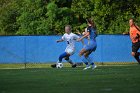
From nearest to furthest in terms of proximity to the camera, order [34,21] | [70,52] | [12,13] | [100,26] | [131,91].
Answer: [131,91]
[70,52]
[100,26]
[34,21]
[12,13]

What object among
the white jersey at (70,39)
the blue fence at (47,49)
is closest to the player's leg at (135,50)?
the white jersey at (70,39)

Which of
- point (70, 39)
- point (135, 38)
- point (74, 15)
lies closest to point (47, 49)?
point (70, 39)

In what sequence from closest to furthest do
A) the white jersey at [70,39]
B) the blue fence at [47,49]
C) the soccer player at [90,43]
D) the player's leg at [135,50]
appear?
the soccer player at [90,43]
the player's leg at [135,50]
the white jersey at [70,39]
the blue fence at [47,49]

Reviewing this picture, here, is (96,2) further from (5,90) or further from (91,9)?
(5,90)

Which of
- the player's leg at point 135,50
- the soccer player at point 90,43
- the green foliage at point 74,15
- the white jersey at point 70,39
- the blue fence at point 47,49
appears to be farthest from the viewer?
the green foliage at point 74,15

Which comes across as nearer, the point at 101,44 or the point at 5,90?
the point at 5,90

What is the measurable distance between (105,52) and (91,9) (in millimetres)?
12278

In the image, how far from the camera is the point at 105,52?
87.1ft

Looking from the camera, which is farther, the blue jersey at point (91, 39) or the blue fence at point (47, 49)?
the blue fence at point (47, 49)

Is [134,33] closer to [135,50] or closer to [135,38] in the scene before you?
[135,38]

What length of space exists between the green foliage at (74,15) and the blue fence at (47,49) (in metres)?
8.56

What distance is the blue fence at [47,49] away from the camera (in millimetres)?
26094

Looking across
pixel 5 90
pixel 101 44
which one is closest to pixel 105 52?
pixel 101 44

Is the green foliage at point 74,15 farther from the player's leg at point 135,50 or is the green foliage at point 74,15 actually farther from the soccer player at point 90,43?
the soccer player at point 90,43
